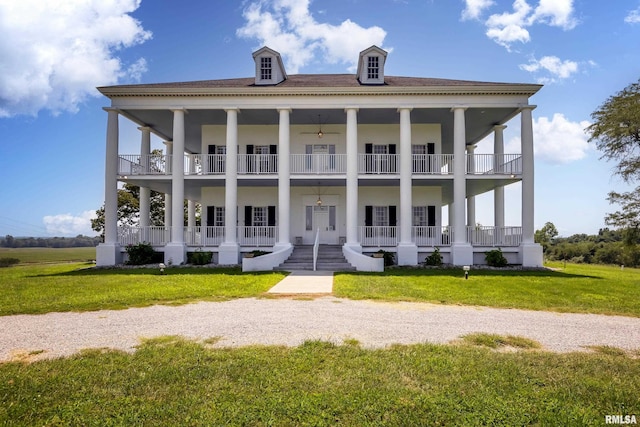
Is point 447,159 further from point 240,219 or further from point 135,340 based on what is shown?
point 135,340

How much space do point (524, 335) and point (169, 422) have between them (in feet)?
18.4

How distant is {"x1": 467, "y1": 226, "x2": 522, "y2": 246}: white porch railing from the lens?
19203 millimetres

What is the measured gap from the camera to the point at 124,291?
34.7ft

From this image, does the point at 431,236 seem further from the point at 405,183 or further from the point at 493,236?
the point at 405,183

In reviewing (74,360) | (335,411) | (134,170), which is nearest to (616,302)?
(335,411)

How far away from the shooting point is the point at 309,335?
6.07m

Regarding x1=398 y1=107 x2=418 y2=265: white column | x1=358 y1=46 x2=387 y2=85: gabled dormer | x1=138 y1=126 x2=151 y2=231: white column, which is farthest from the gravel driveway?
x1=358 y1=46 x2=387 y2=85: gabled dormer

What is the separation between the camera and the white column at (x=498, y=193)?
21250 mm

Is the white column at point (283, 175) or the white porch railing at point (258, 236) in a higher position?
the white column at point (283, 175)

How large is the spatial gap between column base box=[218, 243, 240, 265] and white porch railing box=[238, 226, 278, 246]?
116 cm

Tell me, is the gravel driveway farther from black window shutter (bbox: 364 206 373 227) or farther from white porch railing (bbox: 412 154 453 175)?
black window shutter (bbox: 364 206 373 227)

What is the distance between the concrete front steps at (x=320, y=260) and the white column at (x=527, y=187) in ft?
30.3

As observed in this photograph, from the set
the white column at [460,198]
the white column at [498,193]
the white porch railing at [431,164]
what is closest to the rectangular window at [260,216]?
the white porch railing at [431,164]

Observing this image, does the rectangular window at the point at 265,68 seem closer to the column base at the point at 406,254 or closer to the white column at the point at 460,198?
the white column at the point at 460,198
